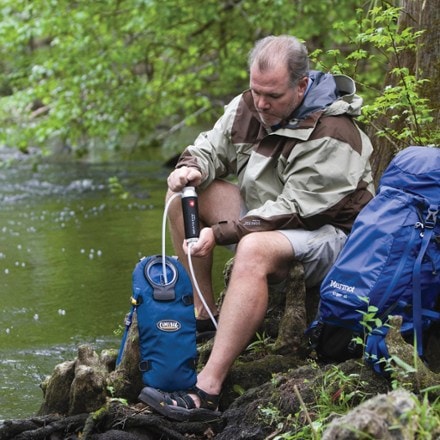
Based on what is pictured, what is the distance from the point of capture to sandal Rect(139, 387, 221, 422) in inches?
170

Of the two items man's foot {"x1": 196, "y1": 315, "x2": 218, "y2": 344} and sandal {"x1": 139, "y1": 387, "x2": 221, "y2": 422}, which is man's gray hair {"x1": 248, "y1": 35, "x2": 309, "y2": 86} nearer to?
man's foot {"x1": 196, "y1": 315, "x2": 218, "y2": 344}

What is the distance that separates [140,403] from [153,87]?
10171 mm

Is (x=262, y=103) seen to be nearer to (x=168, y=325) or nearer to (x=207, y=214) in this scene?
(x=207, y=214)

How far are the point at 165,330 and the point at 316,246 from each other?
86cm

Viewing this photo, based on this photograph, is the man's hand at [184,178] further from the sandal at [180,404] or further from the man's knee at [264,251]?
the sandal at [180,404]

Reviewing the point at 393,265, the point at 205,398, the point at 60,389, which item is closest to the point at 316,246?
the point at 393,265

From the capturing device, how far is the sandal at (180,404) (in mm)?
4328

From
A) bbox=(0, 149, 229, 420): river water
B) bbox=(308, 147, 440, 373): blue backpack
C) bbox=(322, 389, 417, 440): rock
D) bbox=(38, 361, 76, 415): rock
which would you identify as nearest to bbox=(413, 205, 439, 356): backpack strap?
bbox=(308, 147, 440, 373): blue backpack

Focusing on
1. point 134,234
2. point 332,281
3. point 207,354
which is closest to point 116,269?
point 134,234

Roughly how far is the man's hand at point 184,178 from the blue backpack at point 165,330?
2.03 ft

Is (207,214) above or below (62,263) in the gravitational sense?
above

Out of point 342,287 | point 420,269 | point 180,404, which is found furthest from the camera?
point 180,404

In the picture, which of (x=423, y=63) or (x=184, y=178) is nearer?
(x=184, y=178)

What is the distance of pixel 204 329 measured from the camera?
532 cm
